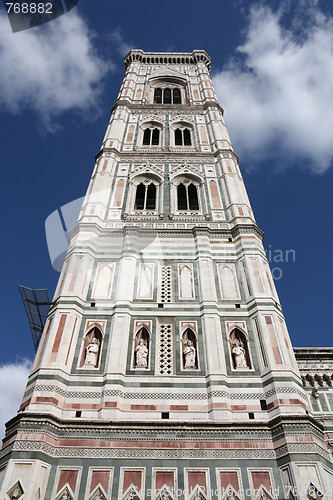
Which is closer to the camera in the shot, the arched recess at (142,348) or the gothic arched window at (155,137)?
the arched recess at (142,348)

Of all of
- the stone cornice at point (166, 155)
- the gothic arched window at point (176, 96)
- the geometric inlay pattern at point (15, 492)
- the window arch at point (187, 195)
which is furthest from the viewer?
the gothic arched window at point (176, 96)

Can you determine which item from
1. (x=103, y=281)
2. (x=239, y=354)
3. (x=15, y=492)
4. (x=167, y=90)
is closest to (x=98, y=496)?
(x=15, y=492)

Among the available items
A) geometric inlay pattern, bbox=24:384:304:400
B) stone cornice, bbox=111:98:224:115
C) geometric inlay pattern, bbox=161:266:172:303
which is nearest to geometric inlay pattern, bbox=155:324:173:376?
geometric inlay pattern, bbox=24:384:304:400

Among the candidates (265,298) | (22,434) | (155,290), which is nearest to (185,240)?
(155,290)

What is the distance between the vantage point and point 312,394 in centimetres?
1041

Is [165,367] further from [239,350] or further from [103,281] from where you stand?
[103,281]

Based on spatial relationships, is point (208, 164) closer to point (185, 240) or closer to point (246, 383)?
point (185, 240)

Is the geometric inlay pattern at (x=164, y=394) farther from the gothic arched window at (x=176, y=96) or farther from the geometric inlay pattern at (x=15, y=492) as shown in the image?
the gothic arched window at (x=176, y=96)

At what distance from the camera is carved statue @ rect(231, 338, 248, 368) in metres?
8.74

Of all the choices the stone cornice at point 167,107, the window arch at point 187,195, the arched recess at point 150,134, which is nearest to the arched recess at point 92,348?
the window arch at point 187,195

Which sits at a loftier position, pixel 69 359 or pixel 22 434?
pixel 69 359

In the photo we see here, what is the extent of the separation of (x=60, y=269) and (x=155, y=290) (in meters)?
2.52

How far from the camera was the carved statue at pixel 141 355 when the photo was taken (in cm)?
872

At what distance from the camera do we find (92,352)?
888cm
